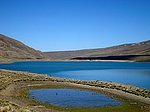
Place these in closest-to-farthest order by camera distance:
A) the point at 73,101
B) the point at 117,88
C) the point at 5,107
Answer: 1. the point at 5,107
2. the point at 73,101
3. the point at 117,88

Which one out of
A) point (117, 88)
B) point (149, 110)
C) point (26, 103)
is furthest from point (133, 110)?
point (117, 88)

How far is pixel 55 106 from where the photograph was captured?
131 feet

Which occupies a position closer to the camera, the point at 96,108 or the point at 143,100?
the point at 96,108

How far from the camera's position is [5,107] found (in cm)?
3278

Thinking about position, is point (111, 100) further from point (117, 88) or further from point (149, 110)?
point (117, 88)

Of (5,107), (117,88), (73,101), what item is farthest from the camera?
(117,88)

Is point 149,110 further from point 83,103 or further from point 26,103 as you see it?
point 26,103

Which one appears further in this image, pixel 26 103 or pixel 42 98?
pixel 42 98

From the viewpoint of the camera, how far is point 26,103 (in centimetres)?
4097

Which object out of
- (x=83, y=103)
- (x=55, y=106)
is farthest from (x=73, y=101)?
(x=55, y=106)

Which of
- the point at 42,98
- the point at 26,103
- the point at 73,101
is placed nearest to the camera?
the point at 26,103

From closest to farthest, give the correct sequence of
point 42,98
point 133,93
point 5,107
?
1. point 5,107
2. point 42,98
3. point 133,93

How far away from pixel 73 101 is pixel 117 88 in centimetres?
1698

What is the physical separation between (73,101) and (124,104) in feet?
24.8
